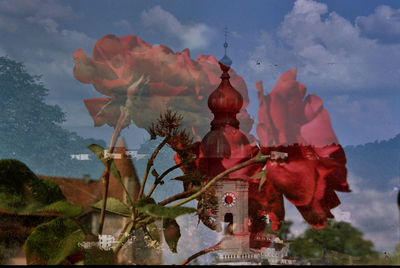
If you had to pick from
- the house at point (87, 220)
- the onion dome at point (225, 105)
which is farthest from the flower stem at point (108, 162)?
the onion dome at point (225, 105)

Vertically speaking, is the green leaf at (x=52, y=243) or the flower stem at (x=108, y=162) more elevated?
the flower stem at (x=108, y=162)

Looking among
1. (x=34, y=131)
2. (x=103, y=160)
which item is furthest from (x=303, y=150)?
(x=34, y=131)

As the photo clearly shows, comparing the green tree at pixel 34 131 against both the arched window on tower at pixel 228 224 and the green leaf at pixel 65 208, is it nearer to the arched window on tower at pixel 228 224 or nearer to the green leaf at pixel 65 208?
the green leaf at pixel 65 208

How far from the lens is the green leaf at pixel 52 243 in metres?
0.50

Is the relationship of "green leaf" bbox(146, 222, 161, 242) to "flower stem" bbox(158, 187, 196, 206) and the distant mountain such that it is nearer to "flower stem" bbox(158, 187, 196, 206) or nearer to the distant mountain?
"flower stem" bbox(158, 187, 196, 206)

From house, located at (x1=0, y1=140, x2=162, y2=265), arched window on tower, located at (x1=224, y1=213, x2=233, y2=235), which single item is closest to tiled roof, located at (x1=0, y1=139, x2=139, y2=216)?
house, located at (x1=0, y1=140, x2=162, y2=265)

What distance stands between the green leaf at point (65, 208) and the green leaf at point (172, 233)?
0.11 metres

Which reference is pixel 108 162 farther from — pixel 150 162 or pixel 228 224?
pixel 228 224

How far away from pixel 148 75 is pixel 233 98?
0.11m

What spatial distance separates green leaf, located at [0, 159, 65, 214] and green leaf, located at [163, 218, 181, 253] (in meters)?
0.14

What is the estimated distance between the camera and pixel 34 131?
0.61 m

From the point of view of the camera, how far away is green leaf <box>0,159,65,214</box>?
53 cm

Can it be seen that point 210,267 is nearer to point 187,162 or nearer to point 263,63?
point 187,162

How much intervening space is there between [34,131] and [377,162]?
46cm
